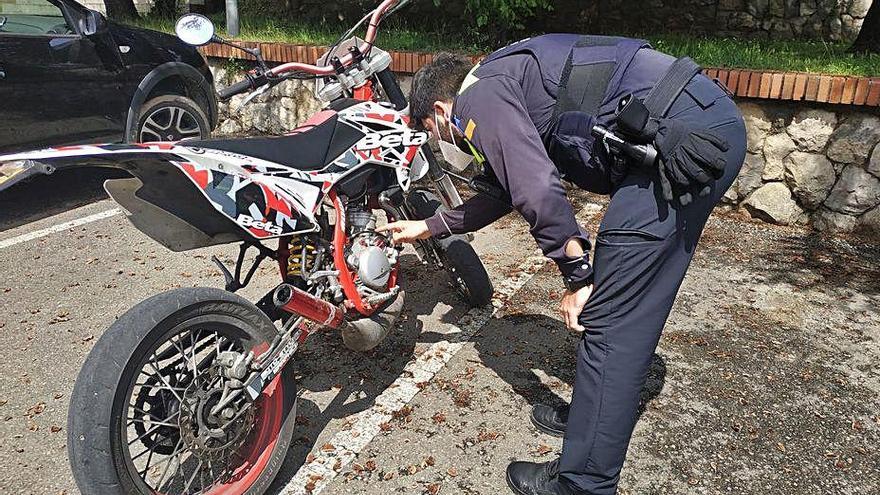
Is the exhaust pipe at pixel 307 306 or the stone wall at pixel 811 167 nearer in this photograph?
the exhaust pipe at pixel 307 306

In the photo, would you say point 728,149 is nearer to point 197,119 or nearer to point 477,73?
point 477,73

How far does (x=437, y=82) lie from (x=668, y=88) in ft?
2.67

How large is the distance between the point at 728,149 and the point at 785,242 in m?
3.32

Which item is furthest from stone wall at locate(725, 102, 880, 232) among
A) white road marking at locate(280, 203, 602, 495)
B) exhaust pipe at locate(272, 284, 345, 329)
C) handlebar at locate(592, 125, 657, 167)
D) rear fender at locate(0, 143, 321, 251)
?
rear fender at locate(0, 143, 321, 251)

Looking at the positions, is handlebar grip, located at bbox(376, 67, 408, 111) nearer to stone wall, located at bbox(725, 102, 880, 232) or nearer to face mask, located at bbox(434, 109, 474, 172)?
face mask, located at bbox(434, 109, 474, 172)

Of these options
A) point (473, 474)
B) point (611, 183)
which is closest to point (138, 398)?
point (473, 474)

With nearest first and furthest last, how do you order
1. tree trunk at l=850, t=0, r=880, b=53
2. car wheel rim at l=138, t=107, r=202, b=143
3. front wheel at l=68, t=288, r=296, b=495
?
front wheel at l=68, t=288, r=296, b=495 → car wheel rim at l=138, t=107, r=202, b=143 → tree trunk at l=850, t=0, r=880, b=53

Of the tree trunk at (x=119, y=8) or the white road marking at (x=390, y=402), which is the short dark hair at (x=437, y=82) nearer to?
the white road marking at (x=390, y=402)

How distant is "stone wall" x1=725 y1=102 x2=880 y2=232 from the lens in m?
4.97

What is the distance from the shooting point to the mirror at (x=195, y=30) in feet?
10.3

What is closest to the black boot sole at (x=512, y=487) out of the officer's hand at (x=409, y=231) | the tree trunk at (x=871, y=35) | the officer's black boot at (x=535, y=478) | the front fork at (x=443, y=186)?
the officer's black boot at (x=535, y=478)

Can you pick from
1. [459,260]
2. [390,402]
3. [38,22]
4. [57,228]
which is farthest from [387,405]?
[38,22]

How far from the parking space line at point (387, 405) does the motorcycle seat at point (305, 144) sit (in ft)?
3.63

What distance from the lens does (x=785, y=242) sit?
5.04 m
